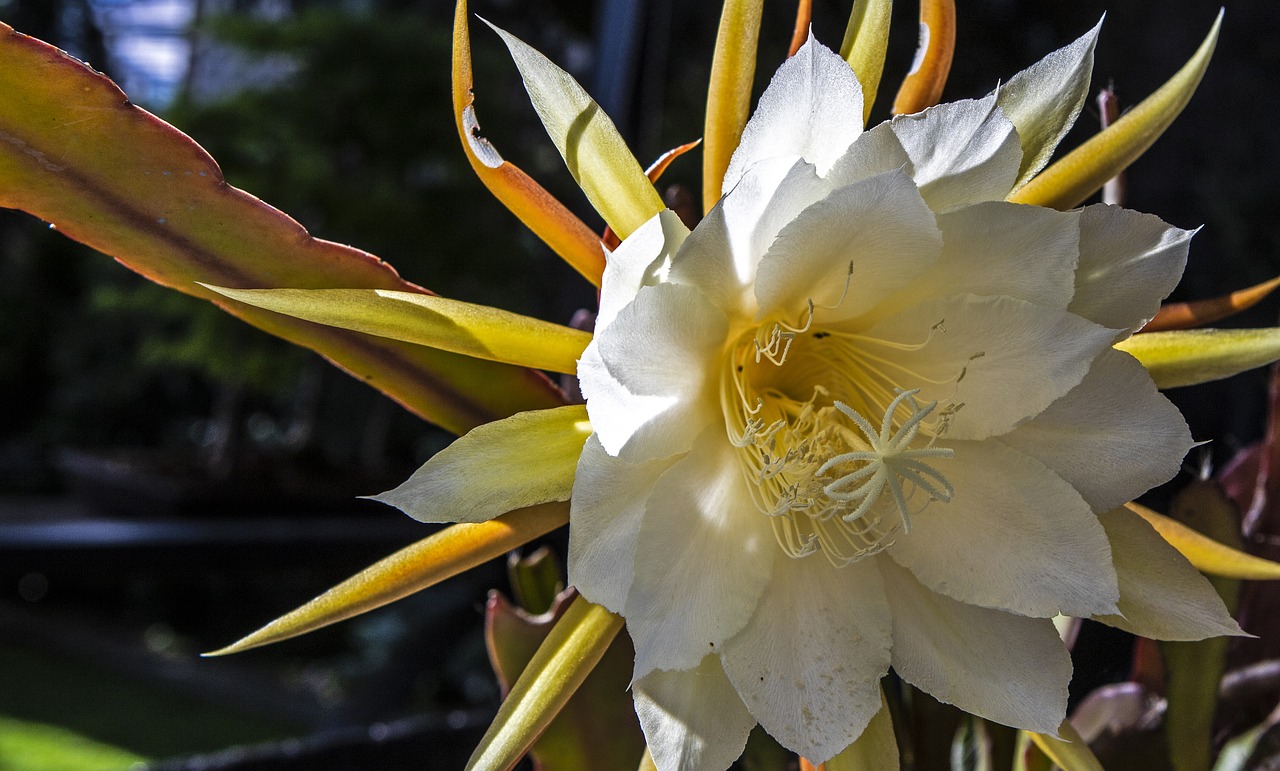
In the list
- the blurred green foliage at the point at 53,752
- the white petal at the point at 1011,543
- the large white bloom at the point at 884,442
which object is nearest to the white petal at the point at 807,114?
the large white bloom at the point at 884,442

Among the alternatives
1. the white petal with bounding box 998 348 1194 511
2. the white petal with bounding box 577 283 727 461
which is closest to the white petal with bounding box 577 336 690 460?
the white petal with bounding box 577 283 727 461

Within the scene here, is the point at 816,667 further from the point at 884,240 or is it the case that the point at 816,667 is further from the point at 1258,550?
the point at 1258,550

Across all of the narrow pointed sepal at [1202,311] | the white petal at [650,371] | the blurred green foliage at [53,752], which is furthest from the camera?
the blurred green foliage at [53,752]

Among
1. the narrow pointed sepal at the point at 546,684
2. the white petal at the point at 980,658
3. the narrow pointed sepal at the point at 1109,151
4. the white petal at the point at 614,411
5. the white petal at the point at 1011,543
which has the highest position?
the narrow pointed sepal at the point at 1109,151

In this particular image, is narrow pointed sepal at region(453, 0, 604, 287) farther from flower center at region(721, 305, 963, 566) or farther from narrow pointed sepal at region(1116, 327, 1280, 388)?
narrow pointed sepal at region(1116, 327, 1280, 388)

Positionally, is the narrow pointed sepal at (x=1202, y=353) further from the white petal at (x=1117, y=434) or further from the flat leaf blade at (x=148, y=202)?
the flat leaf blade at (x=148, y=202)

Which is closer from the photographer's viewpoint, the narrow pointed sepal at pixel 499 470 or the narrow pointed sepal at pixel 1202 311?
the narrow pointed sepal at pixel 499 470
